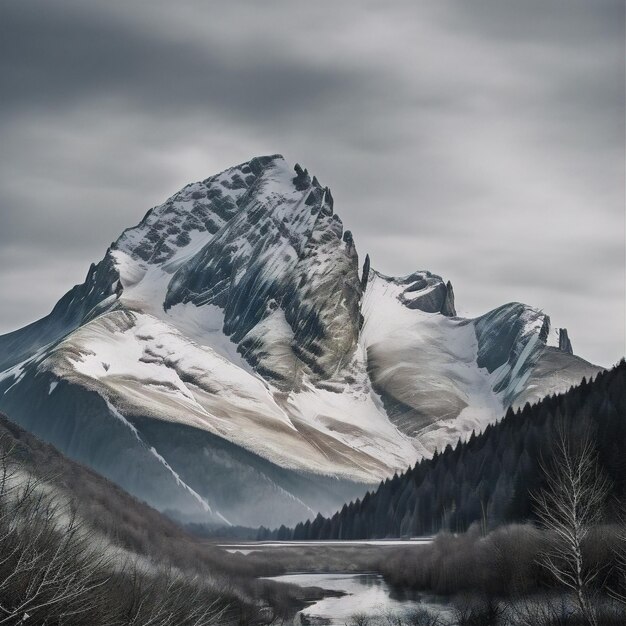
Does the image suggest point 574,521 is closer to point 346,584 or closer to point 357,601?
point 357,601

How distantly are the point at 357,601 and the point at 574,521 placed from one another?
6595 cm

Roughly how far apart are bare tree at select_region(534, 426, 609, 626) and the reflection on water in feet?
58.4

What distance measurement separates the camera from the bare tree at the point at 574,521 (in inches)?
2665

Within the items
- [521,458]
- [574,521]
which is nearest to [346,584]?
[521,458]

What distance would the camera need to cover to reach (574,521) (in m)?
67.5

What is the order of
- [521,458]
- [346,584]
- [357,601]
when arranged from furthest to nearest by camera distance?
[346,584] < [521,458] < [357,601]

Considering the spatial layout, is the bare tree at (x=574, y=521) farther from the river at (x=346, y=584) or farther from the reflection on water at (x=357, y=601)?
the reflection on water at (x=357, y=601)

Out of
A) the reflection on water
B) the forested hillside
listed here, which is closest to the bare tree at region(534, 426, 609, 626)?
the forested hillside

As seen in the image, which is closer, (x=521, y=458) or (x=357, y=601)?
(x=357, y=601)

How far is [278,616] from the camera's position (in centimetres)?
11462

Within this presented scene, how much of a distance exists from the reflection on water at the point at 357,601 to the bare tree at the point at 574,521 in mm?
17806

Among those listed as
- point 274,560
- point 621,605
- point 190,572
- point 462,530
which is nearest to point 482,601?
point 621,605

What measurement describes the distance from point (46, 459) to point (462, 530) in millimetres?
68435

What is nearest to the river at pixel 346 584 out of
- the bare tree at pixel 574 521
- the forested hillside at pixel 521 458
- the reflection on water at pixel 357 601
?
the reflection on water at pixel 357 601
